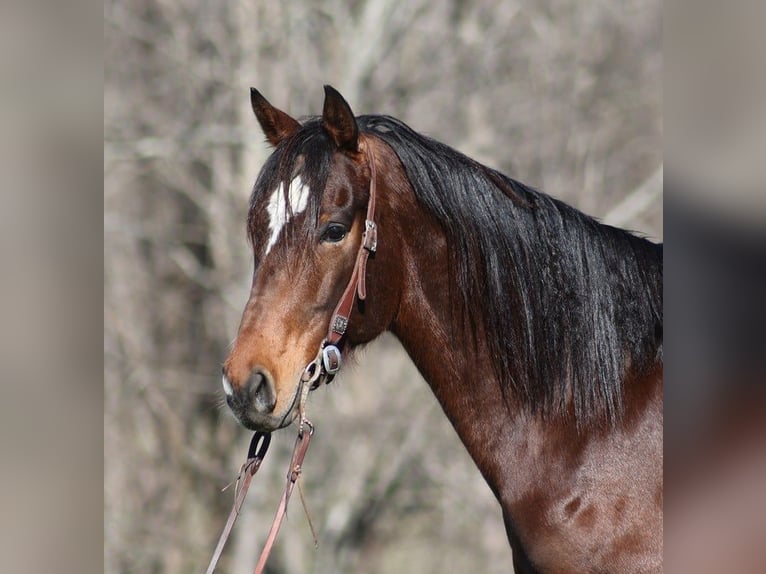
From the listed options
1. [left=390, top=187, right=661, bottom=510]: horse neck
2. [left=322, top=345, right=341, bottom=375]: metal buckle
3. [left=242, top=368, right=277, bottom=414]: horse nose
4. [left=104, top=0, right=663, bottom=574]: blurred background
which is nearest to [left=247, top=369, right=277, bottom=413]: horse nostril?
[left=242, top=368, right=277, bottom=414]: horse nose

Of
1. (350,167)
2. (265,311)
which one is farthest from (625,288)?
(265,311)

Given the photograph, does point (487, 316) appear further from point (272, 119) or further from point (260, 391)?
point (272, 119)

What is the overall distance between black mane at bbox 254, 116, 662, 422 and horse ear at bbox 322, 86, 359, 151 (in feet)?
0.11

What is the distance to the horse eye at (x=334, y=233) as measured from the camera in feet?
6.04

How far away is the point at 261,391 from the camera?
175cm

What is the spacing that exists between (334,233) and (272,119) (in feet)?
1.47

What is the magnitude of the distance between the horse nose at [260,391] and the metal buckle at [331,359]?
0.49 feet

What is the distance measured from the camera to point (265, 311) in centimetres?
178

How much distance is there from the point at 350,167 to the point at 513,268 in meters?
0.48

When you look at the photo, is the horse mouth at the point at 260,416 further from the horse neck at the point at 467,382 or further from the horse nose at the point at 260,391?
the horse neck at the point at 467,382

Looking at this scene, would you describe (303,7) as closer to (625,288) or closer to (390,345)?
(390,345)

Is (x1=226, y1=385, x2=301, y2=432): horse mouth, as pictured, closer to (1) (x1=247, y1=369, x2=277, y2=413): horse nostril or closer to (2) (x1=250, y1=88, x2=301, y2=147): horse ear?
(1) (x1=247, y1=369, x2=277, y2=413): horse nostril

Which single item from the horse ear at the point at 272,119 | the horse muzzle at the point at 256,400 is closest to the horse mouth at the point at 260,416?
the horse muzzle at the point at 256,400
